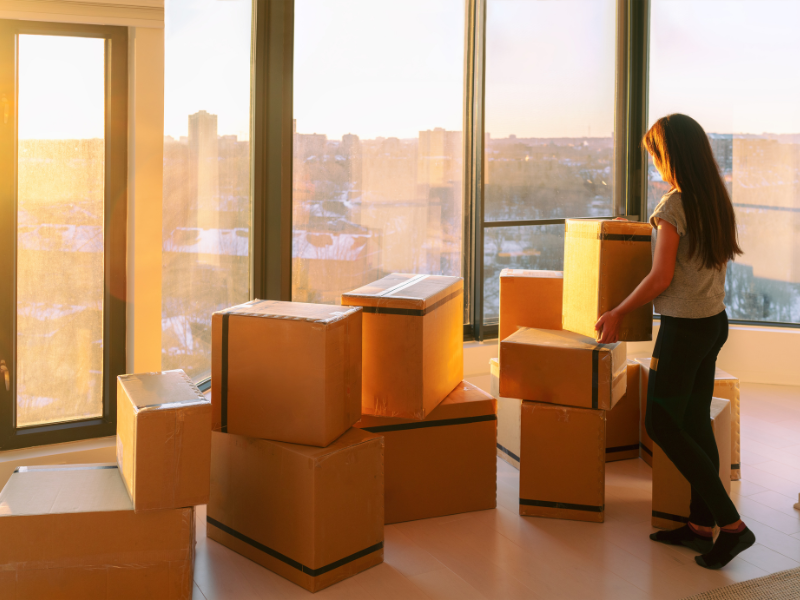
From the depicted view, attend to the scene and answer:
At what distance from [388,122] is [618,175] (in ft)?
5.74

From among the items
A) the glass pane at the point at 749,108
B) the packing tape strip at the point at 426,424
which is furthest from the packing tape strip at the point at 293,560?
the glass pane at the point at 749,108

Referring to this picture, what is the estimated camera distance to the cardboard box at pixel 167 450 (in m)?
1.94

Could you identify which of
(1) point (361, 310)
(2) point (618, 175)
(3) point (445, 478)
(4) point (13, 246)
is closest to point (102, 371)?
(4) point (13, 246)

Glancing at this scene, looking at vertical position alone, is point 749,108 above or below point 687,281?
above

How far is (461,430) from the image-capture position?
2.69 m

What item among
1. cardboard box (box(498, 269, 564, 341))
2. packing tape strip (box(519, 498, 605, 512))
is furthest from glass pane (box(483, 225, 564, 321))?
packing tape strip (box(519, 498, 605, 512))

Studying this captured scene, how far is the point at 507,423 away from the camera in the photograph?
128 inches

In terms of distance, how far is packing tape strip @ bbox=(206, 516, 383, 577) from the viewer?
2.16m

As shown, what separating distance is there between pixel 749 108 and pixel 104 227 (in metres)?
3.90

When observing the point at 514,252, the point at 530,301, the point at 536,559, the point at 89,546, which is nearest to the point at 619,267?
the point at 530,301

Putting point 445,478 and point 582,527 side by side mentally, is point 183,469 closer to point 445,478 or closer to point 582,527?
point 445,478

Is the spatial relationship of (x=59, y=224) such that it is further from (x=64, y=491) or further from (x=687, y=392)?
(x=687, y=392)

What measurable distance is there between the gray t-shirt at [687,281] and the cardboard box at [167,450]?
143cm

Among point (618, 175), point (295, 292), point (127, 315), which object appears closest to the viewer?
point (127, 315)
